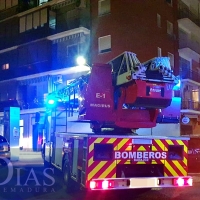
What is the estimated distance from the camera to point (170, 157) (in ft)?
30.3

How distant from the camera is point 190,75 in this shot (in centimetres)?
3294

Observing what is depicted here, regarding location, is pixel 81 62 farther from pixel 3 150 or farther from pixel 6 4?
pixel 6 4

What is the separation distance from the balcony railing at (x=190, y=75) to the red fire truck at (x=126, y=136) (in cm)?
2213

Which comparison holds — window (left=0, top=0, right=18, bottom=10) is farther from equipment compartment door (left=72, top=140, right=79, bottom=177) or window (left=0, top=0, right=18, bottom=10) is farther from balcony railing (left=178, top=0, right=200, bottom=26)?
equipment compartment door (left=72, top=140, right=79, bottom=177)

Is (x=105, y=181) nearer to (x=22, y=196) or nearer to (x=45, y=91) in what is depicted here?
(x=22, y=196)

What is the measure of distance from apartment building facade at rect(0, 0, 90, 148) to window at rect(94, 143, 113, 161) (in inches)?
798

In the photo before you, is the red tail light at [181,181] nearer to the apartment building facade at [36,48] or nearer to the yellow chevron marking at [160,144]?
the yellow chevron marking at [160,144]

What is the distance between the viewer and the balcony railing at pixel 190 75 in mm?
→ 32169

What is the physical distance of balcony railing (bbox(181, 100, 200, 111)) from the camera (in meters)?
31.5

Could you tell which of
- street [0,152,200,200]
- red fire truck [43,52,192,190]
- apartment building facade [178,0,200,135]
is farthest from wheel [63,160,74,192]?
apartment building facade [178,0,200,135]

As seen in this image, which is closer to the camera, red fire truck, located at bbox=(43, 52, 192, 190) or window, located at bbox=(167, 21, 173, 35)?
red fire truck, located at bbox=(43, 52, 192, 190)

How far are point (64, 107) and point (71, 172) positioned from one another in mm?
4275

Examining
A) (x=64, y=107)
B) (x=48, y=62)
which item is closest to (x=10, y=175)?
(x=64, y=107)

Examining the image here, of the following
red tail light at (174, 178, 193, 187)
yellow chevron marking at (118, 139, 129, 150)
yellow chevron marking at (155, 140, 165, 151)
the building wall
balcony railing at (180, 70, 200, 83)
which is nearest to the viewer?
yellow chevron marking at (118, 139, 129, 150)
